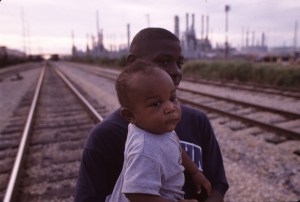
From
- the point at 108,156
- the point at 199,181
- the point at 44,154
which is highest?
the point at 108,156

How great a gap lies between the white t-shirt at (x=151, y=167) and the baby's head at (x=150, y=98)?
0.06 meters

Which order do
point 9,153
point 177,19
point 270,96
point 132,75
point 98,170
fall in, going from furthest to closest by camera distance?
point 177,19
point 270,96
point 9,153
point 98,170
point 132,75

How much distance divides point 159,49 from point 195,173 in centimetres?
71

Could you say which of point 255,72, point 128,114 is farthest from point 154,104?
point 255,72

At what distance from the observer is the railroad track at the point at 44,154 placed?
188 inches

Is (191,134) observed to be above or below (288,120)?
above

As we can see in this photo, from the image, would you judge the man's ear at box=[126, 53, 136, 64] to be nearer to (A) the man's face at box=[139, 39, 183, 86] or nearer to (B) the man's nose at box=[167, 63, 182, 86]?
(A) the man's face at box=[139, 39, 183, 86]

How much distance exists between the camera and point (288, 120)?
8523mm

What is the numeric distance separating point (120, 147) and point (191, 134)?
1.38ft

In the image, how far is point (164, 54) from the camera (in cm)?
203

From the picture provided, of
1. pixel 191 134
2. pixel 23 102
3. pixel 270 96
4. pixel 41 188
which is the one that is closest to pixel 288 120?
pixel 270 96

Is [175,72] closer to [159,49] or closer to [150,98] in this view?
[159,49]

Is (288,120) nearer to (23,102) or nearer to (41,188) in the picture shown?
(41,188)

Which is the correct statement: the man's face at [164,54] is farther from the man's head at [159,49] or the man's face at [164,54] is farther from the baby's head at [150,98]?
the baby's head at [150,98]
